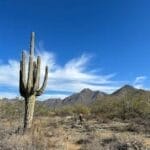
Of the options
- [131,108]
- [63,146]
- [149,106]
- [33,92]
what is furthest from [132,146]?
[131,108]

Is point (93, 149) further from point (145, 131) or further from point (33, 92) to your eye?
point (145, 131)

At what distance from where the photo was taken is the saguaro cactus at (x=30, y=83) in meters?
16.8

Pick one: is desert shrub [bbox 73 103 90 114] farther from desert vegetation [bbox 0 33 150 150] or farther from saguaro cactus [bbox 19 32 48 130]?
saguaro cactus [bbox 19 32 48 130]

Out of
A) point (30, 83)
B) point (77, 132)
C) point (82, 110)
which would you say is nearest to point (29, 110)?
point (30, 83)

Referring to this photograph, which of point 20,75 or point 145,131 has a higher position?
point 20,75

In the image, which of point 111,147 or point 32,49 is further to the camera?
point 32,49

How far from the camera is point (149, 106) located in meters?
32.6

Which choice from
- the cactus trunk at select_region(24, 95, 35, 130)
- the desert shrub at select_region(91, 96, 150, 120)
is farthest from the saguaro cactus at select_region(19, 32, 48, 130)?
the desert shrub at select_region(91, 96, 150, 120)

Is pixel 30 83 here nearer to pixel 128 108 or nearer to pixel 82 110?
pixel 128 108

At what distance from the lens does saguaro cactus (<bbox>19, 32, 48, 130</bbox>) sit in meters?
Answer: 16.8

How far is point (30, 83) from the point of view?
16984mm

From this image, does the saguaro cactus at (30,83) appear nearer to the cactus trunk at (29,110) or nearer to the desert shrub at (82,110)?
the cactus trunk at (29,110)

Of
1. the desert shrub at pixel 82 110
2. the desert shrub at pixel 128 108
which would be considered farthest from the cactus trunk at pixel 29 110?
the desert shrub at pixel 82 110

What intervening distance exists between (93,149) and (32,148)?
7.14ft
